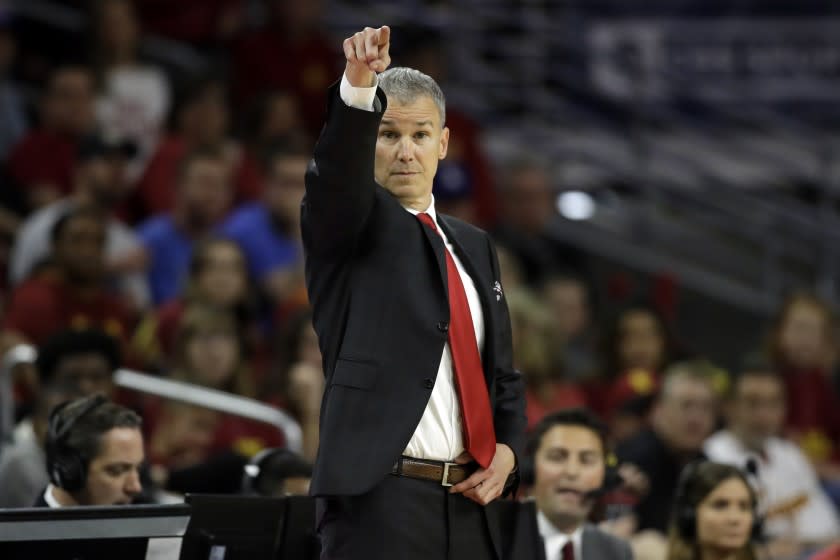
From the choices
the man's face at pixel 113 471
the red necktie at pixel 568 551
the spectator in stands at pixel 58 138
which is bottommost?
the red necktie at pixel 568 551

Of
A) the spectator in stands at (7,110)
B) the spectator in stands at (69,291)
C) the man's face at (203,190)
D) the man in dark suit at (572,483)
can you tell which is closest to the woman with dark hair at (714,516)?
the man in dark suit at (572,483)

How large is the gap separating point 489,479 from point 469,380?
25cm

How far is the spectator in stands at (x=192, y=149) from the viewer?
9.76 meters

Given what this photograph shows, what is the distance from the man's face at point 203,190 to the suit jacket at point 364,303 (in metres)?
5.15

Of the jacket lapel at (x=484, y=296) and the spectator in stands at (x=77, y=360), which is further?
the spectator in stands at (x=77, y=360)

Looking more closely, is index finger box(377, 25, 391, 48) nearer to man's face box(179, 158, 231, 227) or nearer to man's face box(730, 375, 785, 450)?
man's face box(730, 375, 785, 450)

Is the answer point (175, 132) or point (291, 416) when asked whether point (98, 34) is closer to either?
point (175, 132)

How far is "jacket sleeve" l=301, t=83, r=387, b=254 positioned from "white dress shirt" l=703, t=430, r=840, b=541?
4.64 m

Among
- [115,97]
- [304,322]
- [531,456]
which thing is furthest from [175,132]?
[531,456]

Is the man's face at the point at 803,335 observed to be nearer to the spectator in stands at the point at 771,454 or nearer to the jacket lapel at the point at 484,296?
the spectator in stands at the point at 771,454

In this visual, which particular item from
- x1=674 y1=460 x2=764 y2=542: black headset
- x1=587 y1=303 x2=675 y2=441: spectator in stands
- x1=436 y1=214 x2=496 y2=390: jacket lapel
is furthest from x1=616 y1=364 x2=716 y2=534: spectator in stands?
x1=436 y1=214 x2=496 y2=390: jacket lapel

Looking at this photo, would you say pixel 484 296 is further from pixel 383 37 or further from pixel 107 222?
pixel 107 222

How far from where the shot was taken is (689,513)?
20.7ft

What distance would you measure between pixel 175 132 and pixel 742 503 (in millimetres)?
5247
